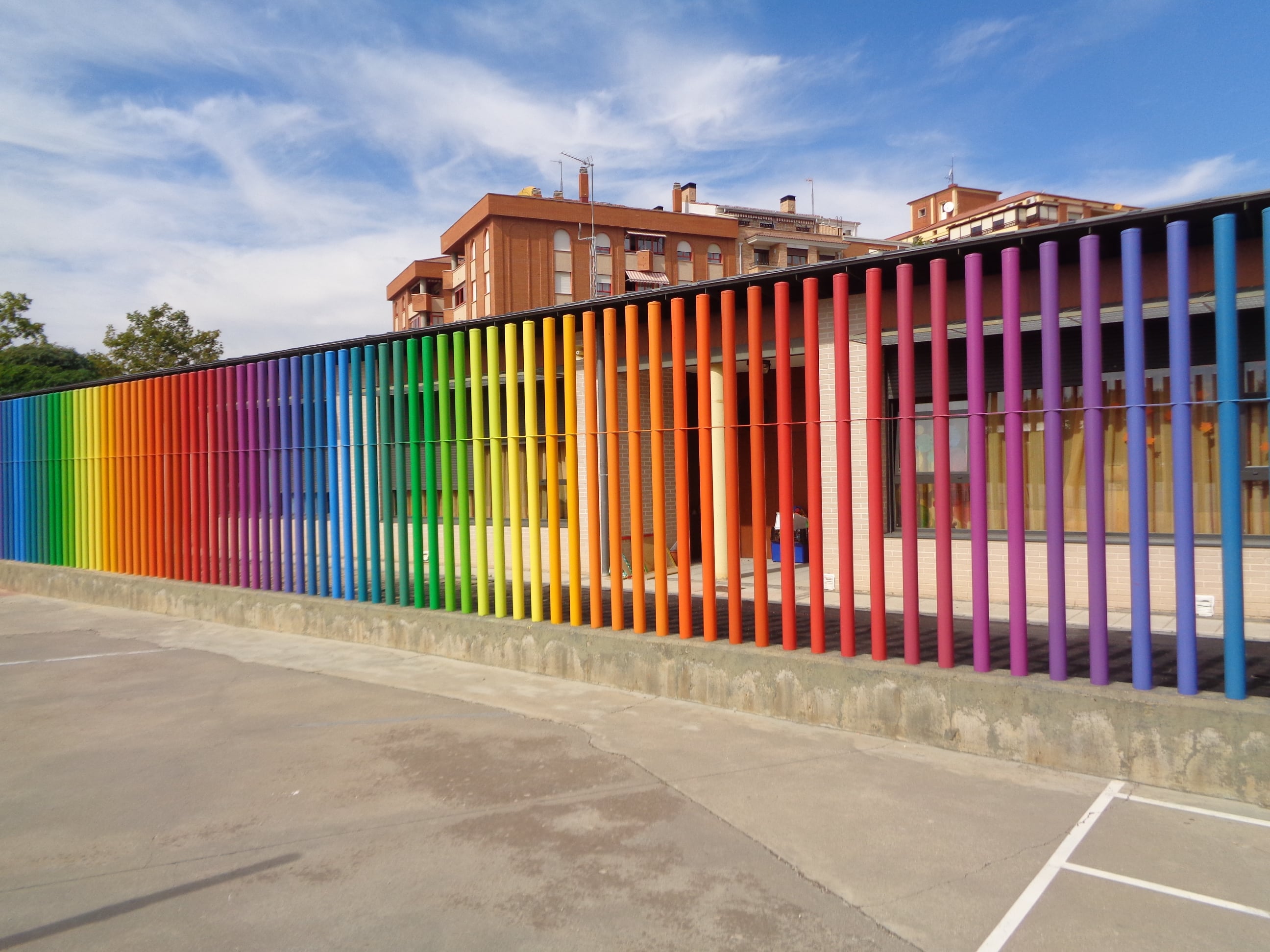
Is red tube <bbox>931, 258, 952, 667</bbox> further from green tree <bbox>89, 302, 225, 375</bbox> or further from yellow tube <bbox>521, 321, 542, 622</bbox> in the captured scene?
green tree <bbox>89, 302, 225, 375</bbox>

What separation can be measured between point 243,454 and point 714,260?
49801mm

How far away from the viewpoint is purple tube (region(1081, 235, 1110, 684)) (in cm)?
609

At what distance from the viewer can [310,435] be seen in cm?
1131

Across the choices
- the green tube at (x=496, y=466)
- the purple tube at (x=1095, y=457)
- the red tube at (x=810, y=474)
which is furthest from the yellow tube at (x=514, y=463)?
the purple tube at (x=1095, y=457)

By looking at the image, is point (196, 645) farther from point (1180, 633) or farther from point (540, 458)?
point (1180, 633)

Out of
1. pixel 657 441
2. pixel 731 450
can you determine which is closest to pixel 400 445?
pixel 657 441

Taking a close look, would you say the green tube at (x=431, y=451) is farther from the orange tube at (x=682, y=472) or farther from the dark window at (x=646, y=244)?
the dark window at (x=646, y=244)

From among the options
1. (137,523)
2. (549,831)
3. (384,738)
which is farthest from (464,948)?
(137,523)

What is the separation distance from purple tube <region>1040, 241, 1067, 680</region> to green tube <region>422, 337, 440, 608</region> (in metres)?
5.98

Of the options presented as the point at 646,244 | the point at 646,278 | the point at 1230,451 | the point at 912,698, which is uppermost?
the point at 646,244

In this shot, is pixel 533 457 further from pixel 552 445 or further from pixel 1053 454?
pixel 1053 454

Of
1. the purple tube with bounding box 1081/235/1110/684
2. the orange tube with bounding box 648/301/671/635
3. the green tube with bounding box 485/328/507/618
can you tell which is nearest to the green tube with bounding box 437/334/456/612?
the green tube with bounding box 485/328/507/618

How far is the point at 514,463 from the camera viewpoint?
9484 mm

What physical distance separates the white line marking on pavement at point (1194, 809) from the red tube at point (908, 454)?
5.47 ft
